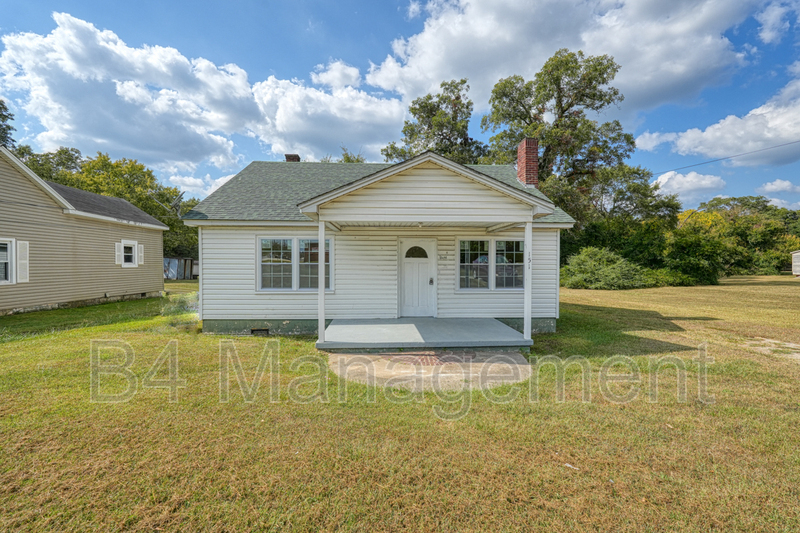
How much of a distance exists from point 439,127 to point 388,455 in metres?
28.7

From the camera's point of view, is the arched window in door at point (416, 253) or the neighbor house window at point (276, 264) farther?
the arched window in door at point (416, 253)

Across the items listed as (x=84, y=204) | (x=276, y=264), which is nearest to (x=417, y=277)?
(x=276, y=264)

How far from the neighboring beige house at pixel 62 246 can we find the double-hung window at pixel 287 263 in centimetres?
953

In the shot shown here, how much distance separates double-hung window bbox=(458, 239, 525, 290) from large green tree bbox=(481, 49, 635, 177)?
17734 millimetres

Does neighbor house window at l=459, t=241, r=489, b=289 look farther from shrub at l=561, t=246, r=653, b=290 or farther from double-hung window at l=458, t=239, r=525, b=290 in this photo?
shrub at l=561, t=246, r=653, b=290

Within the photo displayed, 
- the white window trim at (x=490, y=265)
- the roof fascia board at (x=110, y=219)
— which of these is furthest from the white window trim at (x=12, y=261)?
the white window trim at (x=490, y=265)

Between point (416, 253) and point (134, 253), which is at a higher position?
point (134, 253)

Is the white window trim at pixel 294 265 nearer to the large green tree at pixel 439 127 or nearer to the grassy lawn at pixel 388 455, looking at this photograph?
the grassy lawn at pixel 388 455

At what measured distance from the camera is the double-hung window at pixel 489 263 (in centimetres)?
912

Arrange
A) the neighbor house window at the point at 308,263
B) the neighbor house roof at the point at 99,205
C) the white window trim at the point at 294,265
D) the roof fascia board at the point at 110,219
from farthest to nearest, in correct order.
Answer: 1. the neighbor house roof at the point at 99,205
2. the roof fascia board at the point at 110,219
3. the neighbor house window at the point at 308,263
4. the white window trim at the point at 294,265

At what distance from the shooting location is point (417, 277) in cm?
912

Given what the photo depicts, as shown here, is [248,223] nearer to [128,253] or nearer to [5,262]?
[5,262]

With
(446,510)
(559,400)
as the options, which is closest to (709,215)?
(559,400)

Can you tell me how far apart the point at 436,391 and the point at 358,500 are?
2366 millimetres
